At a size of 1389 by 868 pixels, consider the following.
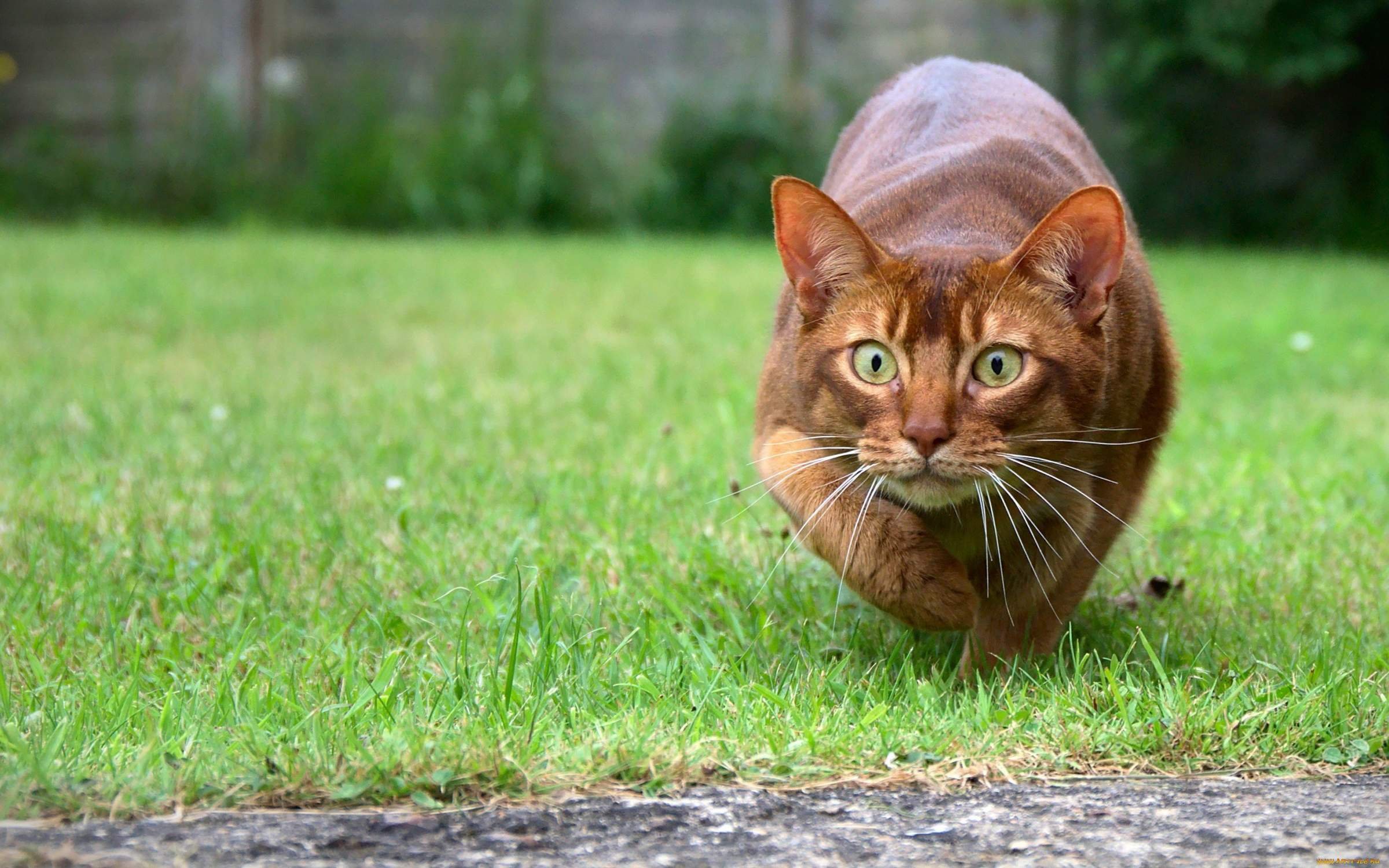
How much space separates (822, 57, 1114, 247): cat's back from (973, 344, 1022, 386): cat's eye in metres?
0.34

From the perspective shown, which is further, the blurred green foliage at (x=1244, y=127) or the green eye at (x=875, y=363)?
the blurred green foliage at (x=1244, y=127)


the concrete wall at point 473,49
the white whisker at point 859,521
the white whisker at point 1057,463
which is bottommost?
the white whisker at point 859,521

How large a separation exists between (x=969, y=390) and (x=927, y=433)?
0.13 m

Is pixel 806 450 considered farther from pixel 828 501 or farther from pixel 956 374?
pixel 956 374

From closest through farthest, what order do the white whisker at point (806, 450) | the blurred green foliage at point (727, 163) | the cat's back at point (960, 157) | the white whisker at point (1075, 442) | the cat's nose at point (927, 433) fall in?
the cat's nose at point (927, 433)
the white whisker at point (1075, 442)
the white whisker at point (806, 450)
the cat's back at point (960, 157)
the blurred green foliage at point (727, 163)

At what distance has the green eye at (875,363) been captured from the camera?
2250 millimetres

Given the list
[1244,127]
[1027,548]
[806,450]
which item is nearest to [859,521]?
[806,450]

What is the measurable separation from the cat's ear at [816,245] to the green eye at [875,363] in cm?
13

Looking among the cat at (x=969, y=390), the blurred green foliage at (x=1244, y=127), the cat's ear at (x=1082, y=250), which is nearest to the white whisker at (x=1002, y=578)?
the cat at (x=969, y=390)

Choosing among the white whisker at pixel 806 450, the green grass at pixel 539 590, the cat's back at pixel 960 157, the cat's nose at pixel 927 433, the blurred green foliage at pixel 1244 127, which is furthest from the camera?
the blurred green foliage at pixel 1244 127

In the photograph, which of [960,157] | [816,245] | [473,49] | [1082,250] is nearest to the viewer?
[1082,250]

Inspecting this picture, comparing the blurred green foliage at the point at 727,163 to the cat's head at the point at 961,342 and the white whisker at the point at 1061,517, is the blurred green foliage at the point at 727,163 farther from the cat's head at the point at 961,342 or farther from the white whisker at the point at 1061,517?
the cat's head at the point at 961,342

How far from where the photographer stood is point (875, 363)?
7.44ft

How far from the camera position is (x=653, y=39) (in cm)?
1055
